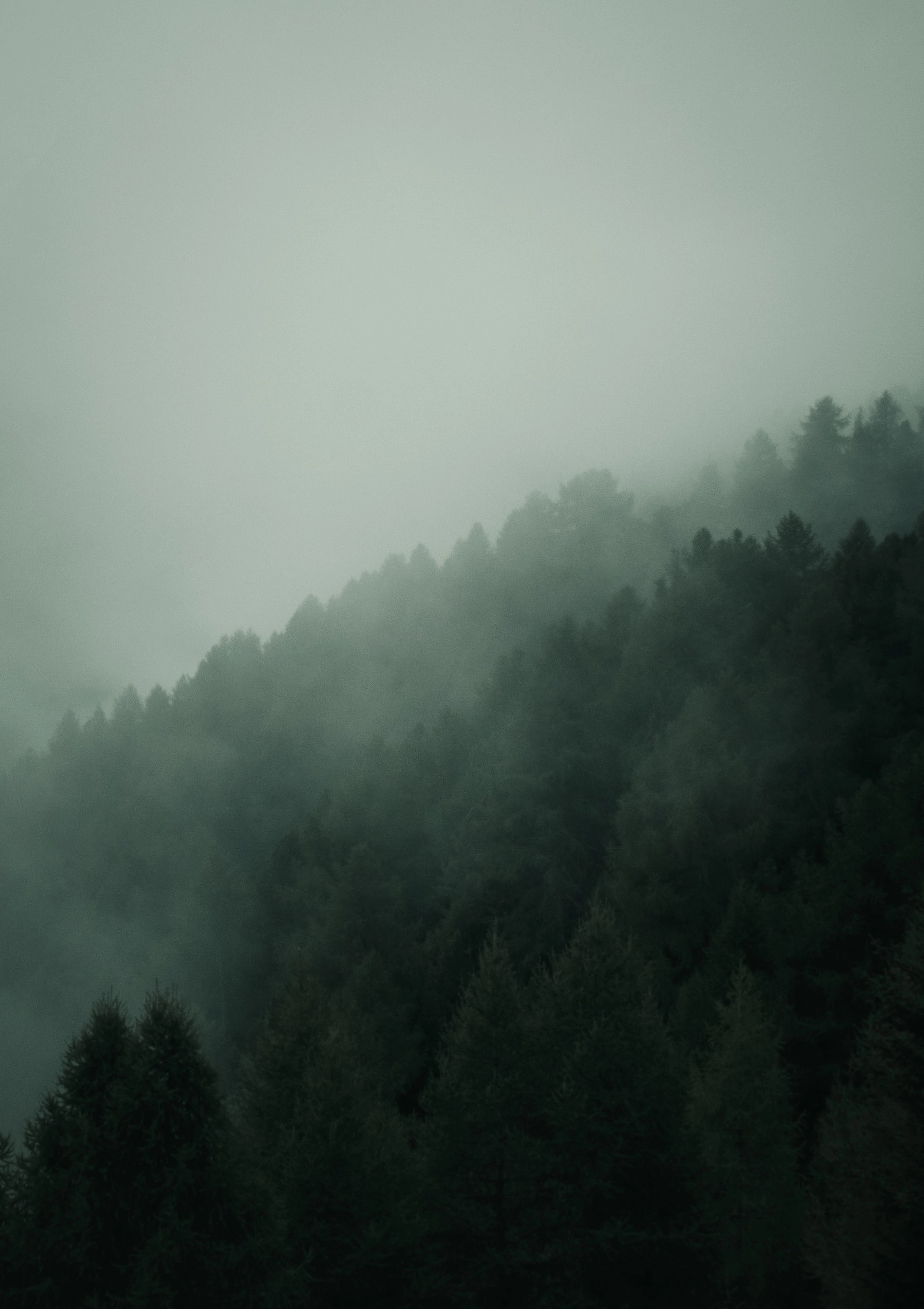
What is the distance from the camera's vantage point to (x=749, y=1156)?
17188 mm

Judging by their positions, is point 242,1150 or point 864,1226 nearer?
point 864,1226

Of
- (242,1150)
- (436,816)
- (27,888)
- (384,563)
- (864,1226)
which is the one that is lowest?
(864,1226)

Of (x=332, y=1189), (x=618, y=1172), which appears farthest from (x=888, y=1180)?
(x=332, y=1189)

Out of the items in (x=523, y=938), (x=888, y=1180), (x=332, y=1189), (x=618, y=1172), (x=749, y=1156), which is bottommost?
(x=749, y=1156)

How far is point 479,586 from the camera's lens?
246 ft

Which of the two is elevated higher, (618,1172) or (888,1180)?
(618,1172)

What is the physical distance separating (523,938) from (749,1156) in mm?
17739

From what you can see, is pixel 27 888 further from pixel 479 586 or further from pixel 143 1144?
pixel 143 1144

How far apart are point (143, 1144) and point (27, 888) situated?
72.1m

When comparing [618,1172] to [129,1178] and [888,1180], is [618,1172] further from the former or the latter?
[129,1178]

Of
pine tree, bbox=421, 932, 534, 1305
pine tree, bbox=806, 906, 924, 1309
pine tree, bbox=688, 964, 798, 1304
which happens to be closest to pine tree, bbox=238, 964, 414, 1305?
pine tree, bbox=421, 932, 534, 1305

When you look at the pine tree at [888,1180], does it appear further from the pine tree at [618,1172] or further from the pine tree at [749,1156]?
the pine tree at [749,1156]

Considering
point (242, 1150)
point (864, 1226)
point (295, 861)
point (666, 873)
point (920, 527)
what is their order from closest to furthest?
point (864, 1226) < point (242, 1150) < point (666, 873) < point (920, 527) < point (295, 861)

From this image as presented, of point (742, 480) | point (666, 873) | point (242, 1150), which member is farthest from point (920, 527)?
point (242, 1150)
